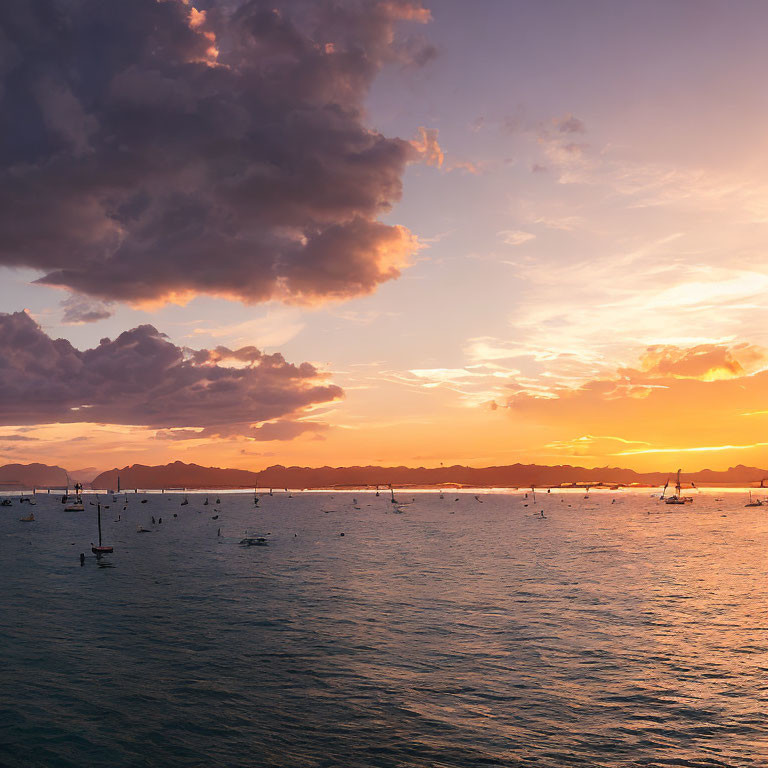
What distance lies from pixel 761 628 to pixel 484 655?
3118 centimetres

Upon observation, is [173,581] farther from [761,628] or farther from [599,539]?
[599,539]

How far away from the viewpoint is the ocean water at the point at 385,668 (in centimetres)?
3406

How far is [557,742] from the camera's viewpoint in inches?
1346

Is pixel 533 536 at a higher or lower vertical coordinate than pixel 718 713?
lower

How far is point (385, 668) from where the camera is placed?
47438mm

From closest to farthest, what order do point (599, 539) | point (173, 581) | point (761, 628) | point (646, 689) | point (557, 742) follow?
point (557, 742)
point (646, 689)
point (761, 628)
point (173, 581)
point (599, 539)

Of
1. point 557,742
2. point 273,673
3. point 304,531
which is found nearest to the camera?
point 557,742

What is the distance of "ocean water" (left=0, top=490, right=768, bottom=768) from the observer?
34062mm

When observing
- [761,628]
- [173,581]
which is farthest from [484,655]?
[173,581]

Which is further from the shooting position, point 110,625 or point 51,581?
point 51,581

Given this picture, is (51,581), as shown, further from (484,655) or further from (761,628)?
(761,628)

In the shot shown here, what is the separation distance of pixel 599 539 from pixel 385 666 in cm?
13319

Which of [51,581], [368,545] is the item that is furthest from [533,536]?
[51,581]

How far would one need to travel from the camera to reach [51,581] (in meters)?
93.5
